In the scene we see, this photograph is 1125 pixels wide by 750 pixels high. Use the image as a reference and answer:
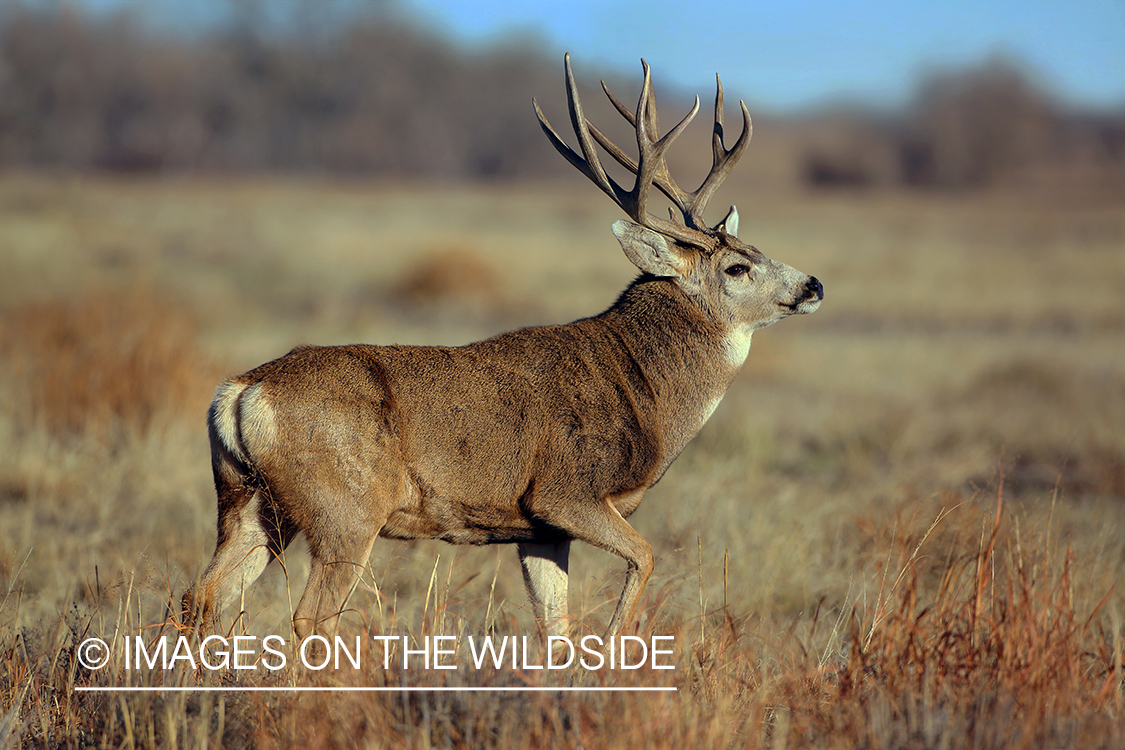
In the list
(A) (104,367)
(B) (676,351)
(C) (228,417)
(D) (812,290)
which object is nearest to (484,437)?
(C) (228,417)

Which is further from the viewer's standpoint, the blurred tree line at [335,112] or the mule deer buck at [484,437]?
the blurred tree line at [335,112]

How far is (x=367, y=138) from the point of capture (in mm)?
74000

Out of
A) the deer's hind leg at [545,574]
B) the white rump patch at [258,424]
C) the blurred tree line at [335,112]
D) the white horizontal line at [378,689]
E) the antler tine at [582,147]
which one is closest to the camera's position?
the white horizontal line at [378,689]

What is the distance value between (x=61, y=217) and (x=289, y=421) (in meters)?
22.0

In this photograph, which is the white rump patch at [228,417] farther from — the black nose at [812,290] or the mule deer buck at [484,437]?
the black nose at [812,290]

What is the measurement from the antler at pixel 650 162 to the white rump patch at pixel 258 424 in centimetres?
202

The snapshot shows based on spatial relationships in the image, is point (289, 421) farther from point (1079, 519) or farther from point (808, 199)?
point (808, 199)

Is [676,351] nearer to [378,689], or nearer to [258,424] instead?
[258,424]

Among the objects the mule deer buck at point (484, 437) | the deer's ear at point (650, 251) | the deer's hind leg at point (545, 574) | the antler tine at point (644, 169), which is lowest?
the deer's hind leg at point (545, 574)

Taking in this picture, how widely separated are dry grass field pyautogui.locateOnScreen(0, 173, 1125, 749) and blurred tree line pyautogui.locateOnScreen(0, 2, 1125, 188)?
46593 mm

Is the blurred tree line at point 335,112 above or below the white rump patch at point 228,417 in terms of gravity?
above

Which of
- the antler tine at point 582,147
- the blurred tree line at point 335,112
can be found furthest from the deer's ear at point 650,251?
the blurred tree line at point 335,112

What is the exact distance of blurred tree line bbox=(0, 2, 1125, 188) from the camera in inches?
2544

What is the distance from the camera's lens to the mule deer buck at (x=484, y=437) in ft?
13.5
